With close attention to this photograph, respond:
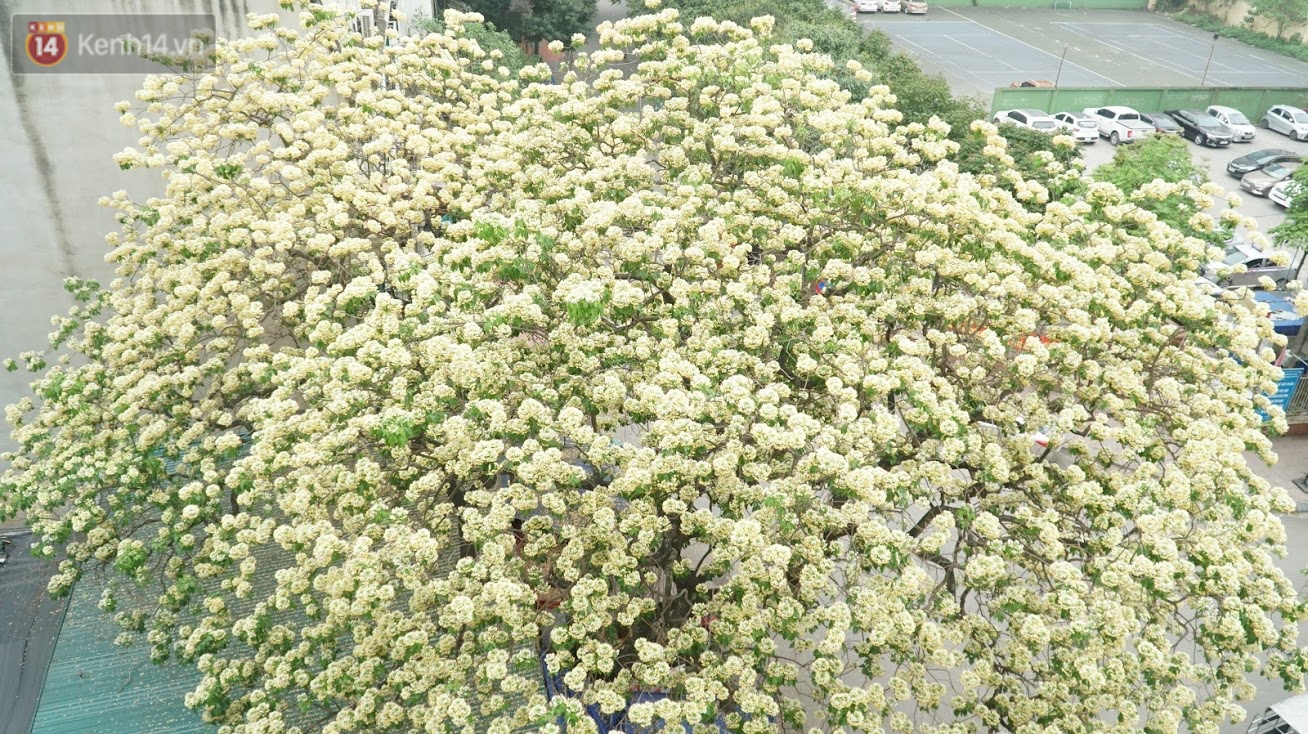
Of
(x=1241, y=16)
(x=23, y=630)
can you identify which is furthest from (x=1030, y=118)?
(x=1241, y=16)

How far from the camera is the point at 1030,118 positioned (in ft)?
118

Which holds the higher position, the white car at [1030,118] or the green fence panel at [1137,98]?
the green fence panel at [1137,98]

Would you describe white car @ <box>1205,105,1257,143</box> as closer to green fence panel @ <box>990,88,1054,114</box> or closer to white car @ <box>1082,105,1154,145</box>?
white car @ <box>1082,105,1154,145</box>

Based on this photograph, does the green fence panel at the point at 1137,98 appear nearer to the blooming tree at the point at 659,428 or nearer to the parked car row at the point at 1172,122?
the parked car row at the point at 1172,122

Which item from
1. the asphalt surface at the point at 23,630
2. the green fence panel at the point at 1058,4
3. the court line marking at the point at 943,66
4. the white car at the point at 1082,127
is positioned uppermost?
the green fence panel at the point at 1058,4

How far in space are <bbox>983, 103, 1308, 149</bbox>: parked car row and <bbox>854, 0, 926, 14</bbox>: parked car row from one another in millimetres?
24249

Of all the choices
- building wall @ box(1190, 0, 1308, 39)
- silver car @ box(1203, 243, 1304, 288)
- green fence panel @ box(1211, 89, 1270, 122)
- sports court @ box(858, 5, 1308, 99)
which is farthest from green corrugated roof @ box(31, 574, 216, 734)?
building wall @ box(1190, 0, 1308, 39)

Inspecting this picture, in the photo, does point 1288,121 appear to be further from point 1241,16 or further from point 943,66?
point 1241,16

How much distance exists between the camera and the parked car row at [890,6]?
5928 cm

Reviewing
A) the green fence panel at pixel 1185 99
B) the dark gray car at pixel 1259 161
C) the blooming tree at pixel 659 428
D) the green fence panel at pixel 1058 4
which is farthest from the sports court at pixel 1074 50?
the blooming tree at pixel 659 428

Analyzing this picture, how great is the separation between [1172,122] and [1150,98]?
5.98 ft

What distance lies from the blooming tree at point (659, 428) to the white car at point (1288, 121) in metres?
38.2

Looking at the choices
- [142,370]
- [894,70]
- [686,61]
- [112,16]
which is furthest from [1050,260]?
[894,70]

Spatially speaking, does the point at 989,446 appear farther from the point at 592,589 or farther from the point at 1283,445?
the point at 1283,445
